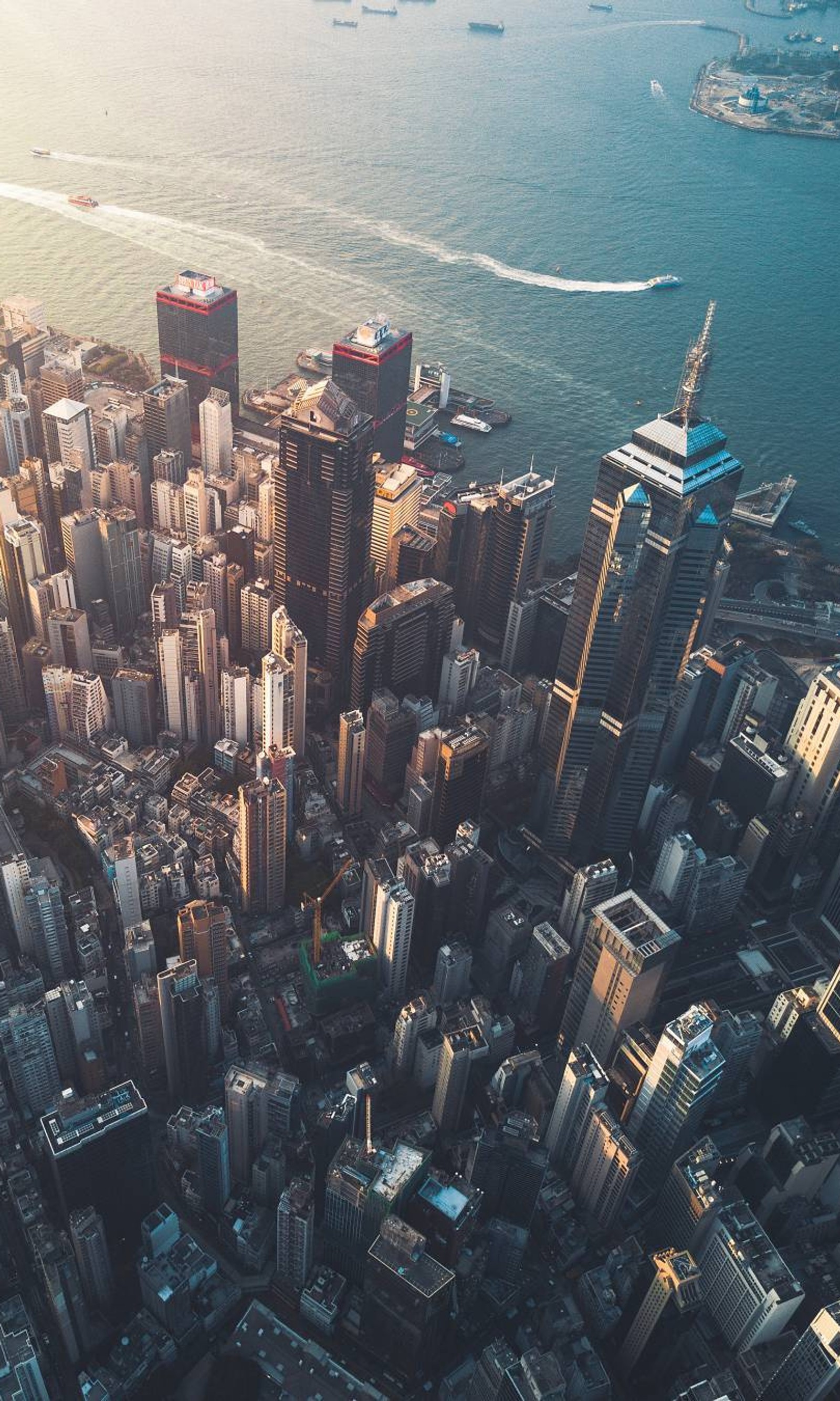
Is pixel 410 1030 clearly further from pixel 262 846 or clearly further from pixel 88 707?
pixel 88 707

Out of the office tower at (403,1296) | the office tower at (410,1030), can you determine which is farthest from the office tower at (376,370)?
the office tower at (403,1296)

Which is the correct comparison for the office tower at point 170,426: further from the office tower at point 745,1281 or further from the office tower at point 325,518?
the office tower at point 745,1281

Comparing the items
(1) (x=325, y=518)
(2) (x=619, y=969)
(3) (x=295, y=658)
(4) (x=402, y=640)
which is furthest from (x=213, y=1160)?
(1) (x=325, y=518)

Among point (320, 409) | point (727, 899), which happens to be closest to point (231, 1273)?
point (727, 899)

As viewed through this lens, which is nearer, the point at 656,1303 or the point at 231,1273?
the point at 656,1303

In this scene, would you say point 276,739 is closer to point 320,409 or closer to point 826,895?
point 320,409
